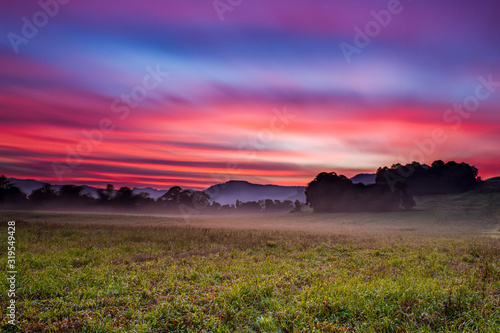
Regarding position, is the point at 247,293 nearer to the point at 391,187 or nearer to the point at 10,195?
the point at 391,187

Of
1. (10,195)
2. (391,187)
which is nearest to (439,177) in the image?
(391,187)

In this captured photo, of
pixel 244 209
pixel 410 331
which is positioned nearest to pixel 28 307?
pixel 410 331

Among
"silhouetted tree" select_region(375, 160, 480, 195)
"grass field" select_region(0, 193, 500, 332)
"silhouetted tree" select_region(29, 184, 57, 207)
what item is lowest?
"grass field" select_region(0, 193, 500, 332)

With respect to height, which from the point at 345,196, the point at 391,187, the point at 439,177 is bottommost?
the point at 345,196

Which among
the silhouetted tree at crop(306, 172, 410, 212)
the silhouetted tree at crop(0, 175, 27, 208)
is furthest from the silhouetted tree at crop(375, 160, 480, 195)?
the silhouetted tree at crop(0, 175, 27, 208)

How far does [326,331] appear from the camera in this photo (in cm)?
638

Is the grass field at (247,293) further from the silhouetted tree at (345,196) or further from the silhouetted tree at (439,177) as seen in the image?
the silhouetted tree at (439,177)

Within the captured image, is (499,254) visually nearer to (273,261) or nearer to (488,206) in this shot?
(273,261)

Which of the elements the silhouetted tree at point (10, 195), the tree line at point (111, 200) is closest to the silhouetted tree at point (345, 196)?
the tree line at point (111, 200)

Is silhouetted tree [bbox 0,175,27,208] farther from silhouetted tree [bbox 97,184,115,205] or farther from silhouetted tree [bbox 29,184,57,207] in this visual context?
silhouetted tree [bbox 97,184,115,205]

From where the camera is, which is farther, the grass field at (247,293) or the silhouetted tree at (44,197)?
the silhouetted tree at (44,197)

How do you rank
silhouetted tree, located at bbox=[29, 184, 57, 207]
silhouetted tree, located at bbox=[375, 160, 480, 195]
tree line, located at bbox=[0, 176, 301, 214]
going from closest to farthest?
tree line, located at bbox=[0, 176, 301, 214] < silhouetted tree, located at bbox=[29, 184, 57, 207] < silhouetted tree, located at bbox=[375, 160, 480, 195]

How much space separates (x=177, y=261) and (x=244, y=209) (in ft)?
387

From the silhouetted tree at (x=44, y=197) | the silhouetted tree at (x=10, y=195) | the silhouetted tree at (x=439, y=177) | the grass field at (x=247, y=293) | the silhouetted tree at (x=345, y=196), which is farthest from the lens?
the silhouetted tree at (x=439, y=177)
